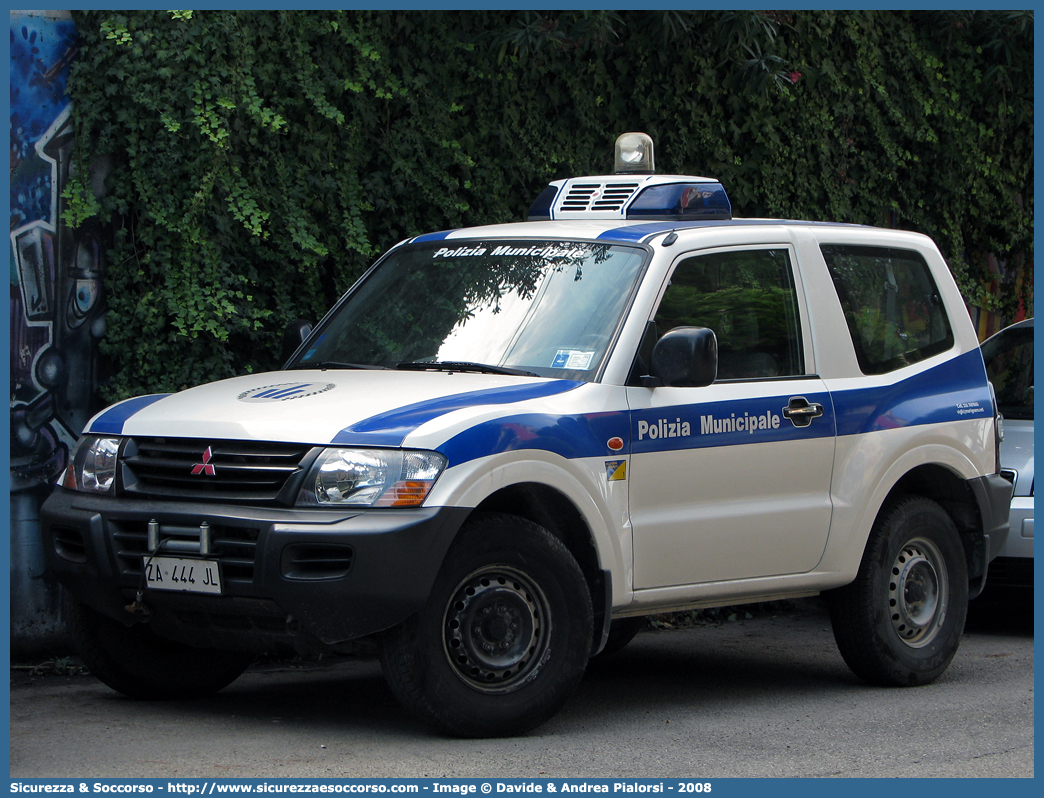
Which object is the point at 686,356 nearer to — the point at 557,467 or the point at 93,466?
the point at 557,467

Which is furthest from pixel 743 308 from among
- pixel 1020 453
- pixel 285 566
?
pixel 1020 453

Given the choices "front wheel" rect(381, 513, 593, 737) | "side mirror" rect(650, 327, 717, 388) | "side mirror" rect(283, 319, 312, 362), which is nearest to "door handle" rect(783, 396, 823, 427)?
"side mirror" rect(650, 327, 717, 388)

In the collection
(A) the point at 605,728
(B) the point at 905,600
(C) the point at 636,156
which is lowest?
(A) the point at 605,728

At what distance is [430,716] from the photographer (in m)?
5.36

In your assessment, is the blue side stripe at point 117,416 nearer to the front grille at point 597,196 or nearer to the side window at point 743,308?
the side window at point 743,308

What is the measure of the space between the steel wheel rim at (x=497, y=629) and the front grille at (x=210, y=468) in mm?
780

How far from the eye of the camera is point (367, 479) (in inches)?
206

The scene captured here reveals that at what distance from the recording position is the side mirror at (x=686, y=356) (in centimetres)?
581

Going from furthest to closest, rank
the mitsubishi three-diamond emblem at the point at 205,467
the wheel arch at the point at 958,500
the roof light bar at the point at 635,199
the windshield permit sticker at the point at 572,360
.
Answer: the wheel arch at the point at 958,500 < the roof light bar at the point at 635,199 < the windshield permit sticker at the point at 572,360 < the mitsubishi three-diamond emblem at the point at 205,467

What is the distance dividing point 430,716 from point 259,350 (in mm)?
3285

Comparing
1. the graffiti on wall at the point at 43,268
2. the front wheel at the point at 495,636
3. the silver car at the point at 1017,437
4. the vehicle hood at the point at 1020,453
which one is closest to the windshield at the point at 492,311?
the front wheel at the point at 495,636

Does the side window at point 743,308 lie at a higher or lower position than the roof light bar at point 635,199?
lower

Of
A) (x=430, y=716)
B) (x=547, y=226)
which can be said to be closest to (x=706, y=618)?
(x=547, y=226)

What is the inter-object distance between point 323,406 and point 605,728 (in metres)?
1.78
